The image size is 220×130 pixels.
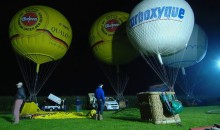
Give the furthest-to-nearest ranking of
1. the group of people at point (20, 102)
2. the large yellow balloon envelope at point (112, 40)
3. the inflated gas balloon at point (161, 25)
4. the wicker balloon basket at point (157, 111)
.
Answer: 1. the large yellow balloon envelope at point (112, 40)
2. the inflated gas balloon at point (161, 25)
3. the group of people at point (20, 102)
4. the wicker balloon basket at point (157, 111)

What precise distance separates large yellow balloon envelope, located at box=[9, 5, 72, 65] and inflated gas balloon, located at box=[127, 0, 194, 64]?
6405mm

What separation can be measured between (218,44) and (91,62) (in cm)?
1780

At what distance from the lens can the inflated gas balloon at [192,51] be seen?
2302 cm

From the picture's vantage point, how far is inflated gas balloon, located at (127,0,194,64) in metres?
17.0

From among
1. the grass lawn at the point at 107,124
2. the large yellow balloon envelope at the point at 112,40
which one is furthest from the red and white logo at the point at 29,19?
the grass lawn at the point at 107,124

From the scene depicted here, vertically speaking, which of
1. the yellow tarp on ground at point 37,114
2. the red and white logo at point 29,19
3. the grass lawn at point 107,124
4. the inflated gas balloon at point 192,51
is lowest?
the grass lawn at point 107,124

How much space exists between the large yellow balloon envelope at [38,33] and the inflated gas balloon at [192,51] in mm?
9436

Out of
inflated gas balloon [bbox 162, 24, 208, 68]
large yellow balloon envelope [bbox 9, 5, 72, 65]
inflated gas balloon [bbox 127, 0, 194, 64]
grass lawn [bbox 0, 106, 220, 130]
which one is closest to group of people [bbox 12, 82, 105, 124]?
grass lawn [bbox 0, 106, 220, 130]

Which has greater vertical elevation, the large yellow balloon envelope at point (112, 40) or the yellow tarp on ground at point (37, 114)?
the large yellow balloon envelope at point (112, 40)

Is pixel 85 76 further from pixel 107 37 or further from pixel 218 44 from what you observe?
pixel 218 44

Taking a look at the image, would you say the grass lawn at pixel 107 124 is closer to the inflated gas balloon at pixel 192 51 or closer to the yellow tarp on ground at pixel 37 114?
the yellow tarp on ground at pixel 37 114

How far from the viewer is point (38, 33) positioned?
19.8 meters

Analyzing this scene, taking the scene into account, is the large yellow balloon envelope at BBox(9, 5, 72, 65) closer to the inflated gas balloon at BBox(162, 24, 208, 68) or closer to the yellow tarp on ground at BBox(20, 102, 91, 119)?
the yellow tarp on ground at BBox(20, 102, 91, 119)

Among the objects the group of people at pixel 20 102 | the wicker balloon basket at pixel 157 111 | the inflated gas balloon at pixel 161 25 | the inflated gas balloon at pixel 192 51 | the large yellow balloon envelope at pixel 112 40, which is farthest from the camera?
the inflated gas balloon at pixel 192 51
